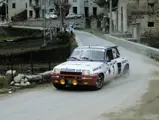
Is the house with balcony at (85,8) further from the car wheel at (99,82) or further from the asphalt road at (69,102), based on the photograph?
the car wheel at (99,82)

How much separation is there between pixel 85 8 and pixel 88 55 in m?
94.0

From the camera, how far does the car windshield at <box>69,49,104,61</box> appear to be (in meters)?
17.3

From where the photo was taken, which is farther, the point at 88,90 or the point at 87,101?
the point at 88,90

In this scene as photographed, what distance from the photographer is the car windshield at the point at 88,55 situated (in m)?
17.3

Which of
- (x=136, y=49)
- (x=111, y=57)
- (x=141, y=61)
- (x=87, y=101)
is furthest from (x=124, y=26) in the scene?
(x=87, y=101)

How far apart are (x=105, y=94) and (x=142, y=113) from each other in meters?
3.59

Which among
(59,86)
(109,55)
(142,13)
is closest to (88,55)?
(109,55)

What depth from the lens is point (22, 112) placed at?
1203 cm

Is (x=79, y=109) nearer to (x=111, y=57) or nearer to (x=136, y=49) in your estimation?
(x=111, y=57)

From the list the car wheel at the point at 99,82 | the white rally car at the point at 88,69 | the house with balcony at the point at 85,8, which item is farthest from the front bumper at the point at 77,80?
the house with balcony at the point at 85,8

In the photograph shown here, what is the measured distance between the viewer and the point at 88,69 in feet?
51.9

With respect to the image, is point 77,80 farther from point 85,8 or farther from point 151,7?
point 85,8

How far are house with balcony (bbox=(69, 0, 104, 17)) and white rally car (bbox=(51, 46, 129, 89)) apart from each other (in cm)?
9102

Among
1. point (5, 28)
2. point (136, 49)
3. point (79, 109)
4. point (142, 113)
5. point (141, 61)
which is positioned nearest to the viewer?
point (142, 113)
